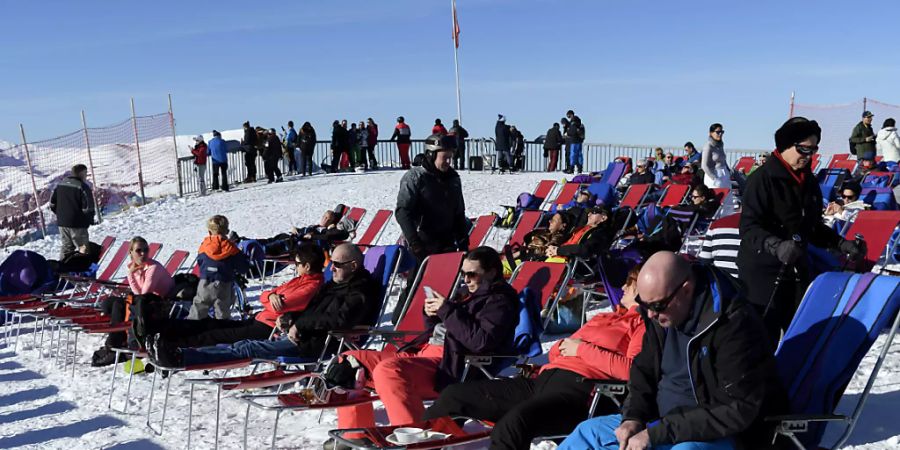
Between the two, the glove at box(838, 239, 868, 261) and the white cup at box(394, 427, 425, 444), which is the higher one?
the glove at box(838, 239, 868, 261)

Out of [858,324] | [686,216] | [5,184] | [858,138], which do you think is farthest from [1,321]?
[858,138]

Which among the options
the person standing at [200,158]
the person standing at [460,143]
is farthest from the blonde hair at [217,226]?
the person standing at [460,143]

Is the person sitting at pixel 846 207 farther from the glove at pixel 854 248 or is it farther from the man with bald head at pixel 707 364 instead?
the man with bald head at pixel 707 364

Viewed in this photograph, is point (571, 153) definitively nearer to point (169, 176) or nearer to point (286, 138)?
point (286, 138)

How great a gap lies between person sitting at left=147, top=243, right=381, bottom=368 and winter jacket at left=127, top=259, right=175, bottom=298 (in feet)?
6.09

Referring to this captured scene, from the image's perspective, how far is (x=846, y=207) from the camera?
29.3ft

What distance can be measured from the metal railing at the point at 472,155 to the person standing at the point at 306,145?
360mm

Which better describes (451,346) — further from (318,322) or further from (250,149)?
(250,149)

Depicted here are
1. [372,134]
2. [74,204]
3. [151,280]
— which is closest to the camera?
[151,280]

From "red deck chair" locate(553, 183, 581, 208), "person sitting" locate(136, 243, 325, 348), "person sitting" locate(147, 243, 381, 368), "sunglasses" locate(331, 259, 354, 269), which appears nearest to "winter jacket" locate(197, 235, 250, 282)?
"person sitting" locate(136, 243, 325, 348)

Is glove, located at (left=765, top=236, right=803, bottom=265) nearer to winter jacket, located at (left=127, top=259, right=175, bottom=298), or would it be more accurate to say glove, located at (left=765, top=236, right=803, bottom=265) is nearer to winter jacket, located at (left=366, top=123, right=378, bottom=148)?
winter jacket, located at (left=127, top=259, right=175, bottom=298)

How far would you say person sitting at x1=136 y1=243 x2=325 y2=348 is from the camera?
19.0 ft

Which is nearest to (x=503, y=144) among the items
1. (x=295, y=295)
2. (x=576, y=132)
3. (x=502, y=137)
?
(x=502, y=137)

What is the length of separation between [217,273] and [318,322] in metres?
2.11
